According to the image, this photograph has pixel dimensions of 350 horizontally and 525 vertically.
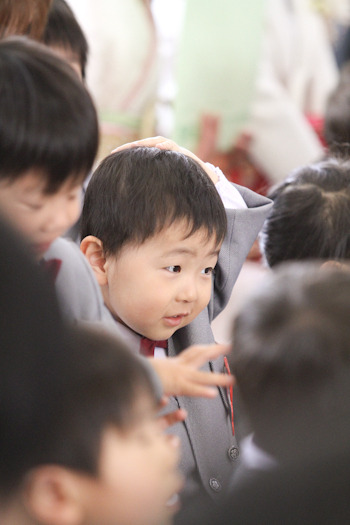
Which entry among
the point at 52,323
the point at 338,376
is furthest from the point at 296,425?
the point at 52,323

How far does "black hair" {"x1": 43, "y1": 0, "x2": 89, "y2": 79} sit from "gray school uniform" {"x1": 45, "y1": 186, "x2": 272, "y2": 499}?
0.39m

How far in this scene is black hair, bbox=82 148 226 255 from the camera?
0.94 metres

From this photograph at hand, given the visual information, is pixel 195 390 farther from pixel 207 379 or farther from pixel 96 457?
pixel 96 457

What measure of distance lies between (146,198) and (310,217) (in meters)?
0.29

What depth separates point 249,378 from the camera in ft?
2.09

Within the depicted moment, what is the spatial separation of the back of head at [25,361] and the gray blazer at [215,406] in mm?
400

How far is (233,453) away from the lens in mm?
976

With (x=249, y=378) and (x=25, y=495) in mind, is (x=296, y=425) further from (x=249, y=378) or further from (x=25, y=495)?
(x=25, y=495)

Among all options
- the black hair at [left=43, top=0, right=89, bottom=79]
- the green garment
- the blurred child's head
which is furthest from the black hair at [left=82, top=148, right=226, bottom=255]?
the green garment

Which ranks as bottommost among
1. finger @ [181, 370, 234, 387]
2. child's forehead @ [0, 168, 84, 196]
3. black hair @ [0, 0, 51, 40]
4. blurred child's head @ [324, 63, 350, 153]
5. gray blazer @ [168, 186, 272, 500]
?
gray blazer @ [168, 186, 272, 500]

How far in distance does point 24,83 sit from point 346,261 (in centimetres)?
57

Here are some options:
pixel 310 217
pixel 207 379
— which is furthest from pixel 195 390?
pixel 310 217

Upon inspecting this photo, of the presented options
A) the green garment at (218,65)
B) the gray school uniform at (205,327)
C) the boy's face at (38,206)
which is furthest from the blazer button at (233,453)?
the green garment at (218,65)

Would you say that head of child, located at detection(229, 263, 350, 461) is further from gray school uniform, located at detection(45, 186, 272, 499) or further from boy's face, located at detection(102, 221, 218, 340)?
boy's face, located at detection(102, 221, 218, 340)
